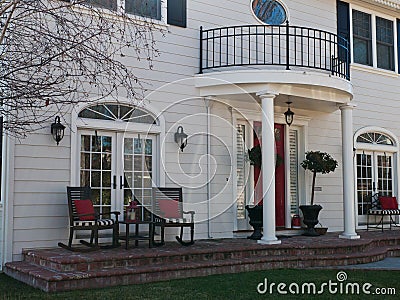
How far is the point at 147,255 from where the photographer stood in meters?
7.20

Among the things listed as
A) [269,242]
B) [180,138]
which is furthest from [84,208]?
[269,242]

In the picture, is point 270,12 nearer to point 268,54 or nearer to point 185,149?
point 268,54

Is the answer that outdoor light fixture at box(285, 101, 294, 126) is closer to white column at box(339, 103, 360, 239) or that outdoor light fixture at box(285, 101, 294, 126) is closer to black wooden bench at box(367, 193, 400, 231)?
white column at box(339, 103, 360, 239)

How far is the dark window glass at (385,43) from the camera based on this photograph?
1280cm

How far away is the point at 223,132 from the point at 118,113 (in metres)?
2.15

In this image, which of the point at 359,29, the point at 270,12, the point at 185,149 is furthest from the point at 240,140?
the point at 359,29

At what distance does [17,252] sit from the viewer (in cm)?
753

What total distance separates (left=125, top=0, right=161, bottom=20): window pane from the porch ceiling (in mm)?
1309

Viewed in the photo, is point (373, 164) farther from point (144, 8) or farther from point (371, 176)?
point (144, 8)

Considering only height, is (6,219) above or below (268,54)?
below

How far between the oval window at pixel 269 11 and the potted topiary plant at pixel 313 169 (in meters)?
2.76

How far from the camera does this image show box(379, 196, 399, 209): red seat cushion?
1198 centimetres

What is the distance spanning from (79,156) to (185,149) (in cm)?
194

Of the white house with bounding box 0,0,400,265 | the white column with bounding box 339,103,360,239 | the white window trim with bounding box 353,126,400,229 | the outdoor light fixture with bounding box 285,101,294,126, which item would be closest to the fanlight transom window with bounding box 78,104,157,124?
the white house with bounding box 0,0,400,265
